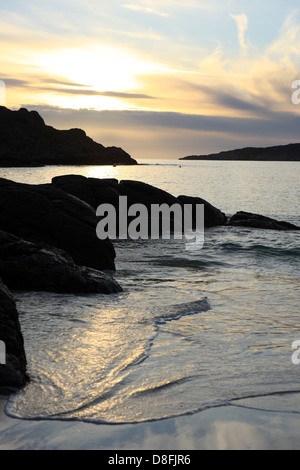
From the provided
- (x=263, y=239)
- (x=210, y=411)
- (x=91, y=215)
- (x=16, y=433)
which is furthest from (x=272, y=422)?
(x=263, y=239)

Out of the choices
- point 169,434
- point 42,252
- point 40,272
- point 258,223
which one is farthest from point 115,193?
point 169,434

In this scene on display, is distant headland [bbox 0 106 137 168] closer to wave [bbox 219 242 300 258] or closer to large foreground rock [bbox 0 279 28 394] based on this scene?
wave [bbox 219 242 300 258]

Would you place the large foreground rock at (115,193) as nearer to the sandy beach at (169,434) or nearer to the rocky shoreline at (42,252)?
the rocky shoreline at (42,252)

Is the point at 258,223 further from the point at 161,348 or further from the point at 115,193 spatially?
the point at 161,348

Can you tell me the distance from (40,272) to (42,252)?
0.50 metres

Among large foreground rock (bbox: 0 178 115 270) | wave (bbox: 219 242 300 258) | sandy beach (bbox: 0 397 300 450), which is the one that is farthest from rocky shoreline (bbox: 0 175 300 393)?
wave (bbox: 219 242 300 258)

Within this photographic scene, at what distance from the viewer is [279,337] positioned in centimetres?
722

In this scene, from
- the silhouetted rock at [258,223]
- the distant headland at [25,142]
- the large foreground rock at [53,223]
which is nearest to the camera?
the large foreground rock at [53,223]

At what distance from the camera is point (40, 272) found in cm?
966

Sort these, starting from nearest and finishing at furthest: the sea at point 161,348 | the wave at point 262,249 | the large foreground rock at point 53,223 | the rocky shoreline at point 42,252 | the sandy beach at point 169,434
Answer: the sandy beach at point 169,434 → the sea at point 161,348 → the rocky shoreline at point 42,252 → the large foreground rock at point 53,223 → the wave at point 262,249

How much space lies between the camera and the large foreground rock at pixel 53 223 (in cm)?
1205

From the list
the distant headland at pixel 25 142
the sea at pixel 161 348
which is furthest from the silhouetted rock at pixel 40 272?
the distant headland at pixel 25 142

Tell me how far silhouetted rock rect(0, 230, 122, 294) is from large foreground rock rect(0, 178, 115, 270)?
183 cm

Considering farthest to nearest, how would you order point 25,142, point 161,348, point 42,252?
point 25,142, point 42,252, point 161,348
